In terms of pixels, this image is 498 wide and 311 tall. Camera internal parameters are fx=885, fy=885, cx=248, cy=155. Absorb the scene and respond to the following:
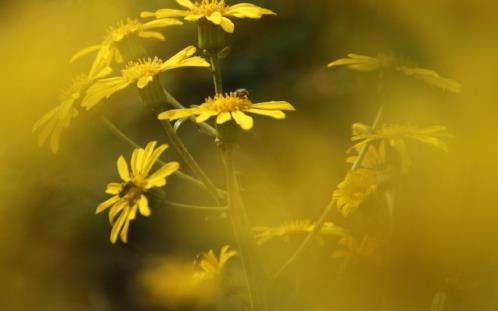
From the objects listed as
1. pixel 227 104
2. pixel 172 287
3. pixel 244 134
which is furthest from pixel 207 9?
pixel 244 134

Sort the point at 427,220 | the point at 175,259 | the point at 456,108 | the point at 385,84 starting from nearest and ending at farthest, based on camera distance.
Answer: the point at 385,84 < the point at 427,220 < the point at 456,108 < the point at 175,259

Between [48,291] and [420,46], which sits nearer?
[420,46]

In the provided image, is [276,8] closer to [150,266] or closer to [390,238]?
[150,266]

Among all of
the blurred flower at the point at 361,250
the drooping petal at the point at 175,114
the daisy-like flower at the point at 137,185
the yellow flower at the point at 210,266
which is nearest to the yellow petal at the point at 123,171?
the daisy-like flower at the point at 137,185

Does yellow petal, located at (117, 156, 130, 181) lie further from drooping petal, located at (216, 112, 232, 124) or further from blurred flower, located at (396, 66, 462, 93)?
blurred flower, located at (396, 66, 462, 93)

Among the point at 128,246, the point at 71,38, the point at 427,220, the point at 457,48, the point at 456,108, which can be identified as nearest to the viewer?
the point at 427,220

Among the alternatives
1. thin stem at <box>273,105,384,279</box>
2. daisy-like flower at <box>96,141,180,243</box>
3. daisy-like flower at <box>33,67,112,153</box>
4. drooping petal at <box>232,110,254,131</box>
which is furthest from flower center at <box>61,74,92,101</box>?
thin stem at <box>273,105,384,279</box>

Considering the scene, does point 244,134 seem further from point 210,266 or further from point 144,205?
point 144,205

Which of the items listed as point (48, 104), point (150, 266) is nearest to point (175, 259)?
point (150, 266)
